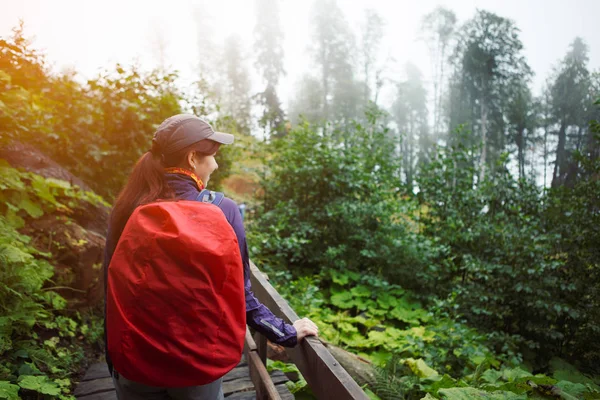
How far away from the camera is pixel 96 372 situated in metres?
2.97

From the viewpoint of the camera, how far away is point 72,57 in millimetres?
6488

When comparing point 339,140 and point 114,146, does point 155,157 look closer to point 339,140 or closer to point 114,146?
point 114,146

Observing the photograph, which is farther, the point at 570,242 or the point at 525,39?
the point at 525,39

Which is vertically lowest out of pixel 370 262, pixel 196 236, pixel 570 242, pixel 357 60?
Answer: pixel 370 262

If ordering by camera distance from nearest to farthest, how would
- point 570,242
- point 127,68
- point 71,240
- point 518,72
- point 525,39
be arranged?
point 71,240, point 570,242, point 127,68, point 525,39, point 518,72

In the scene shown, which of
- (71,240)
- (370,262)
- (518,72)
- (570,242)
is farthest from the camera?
(518,72)

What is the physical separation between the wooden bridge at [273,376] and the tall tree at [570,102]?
7.22 metres

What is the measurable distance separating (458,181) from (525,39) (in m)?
16.6

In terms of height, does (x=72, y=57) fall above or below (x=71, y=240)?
above

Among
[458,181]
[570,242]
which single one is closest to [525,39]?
[458,181]

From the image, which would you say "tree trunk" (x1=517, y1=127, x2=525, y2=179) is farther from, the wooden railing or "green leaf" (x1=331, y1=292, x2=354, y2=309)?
the wooden railing

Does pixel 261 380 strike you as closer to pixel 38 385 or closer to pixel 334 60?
pixel 38 385

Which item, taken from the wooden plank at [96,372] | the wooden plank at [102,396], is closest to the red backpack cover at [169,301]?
the wooden plank at [102,396]

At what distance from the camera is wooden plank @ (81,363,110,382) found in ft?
9.49
